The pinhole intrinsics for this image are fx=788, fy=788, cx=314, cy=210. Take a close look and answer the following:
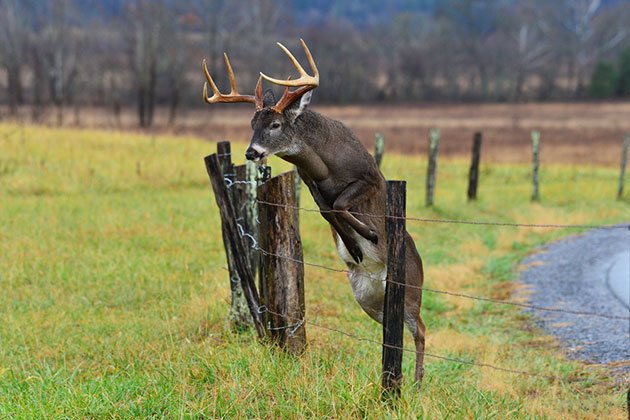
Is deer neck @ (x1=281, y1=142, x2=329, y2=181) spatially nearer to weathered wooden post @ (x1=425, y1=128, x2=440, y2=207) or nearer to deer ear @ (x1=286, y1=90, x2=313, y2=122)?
deer ear @ (x1=286, y1=90, x2=313, y2=122)

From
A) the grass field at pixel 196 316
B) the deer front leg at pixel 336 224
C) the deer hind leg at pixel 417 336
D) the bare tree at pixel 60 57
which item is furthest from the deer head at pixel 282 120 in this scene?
the bare tree at pixel 60 57

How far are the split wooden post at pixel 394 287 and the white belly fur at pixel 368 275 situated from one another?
0.69 metres

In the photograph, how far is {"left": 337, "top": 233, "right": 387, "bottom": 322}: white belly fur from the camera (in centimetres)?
587

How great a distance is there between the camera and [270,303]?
613cm

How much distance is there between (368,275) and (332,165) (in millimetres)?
931

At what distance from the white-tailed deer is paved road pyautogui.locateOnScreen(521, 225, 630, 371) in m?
2.92

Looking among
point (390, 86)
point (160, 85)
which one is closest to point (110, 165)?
point (160, 85)

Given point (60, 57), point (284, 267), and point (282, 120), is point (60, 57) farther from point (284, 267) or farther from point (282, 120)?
point (282, 120)

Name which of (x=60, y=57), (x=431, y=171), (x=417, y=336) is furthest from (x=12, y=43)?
(x=417, y=336)

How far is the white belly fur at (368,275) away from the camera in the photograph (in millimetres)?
5871

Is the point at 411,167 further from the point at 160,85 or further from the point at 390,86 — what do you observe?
the point at 390,86

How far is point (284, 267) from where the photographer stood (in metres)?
6.07

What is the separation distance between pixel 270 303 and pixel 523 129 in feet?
139

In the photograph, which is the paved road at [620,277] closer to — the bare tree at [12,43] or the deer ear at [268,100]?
the deer ear at [268,100]
